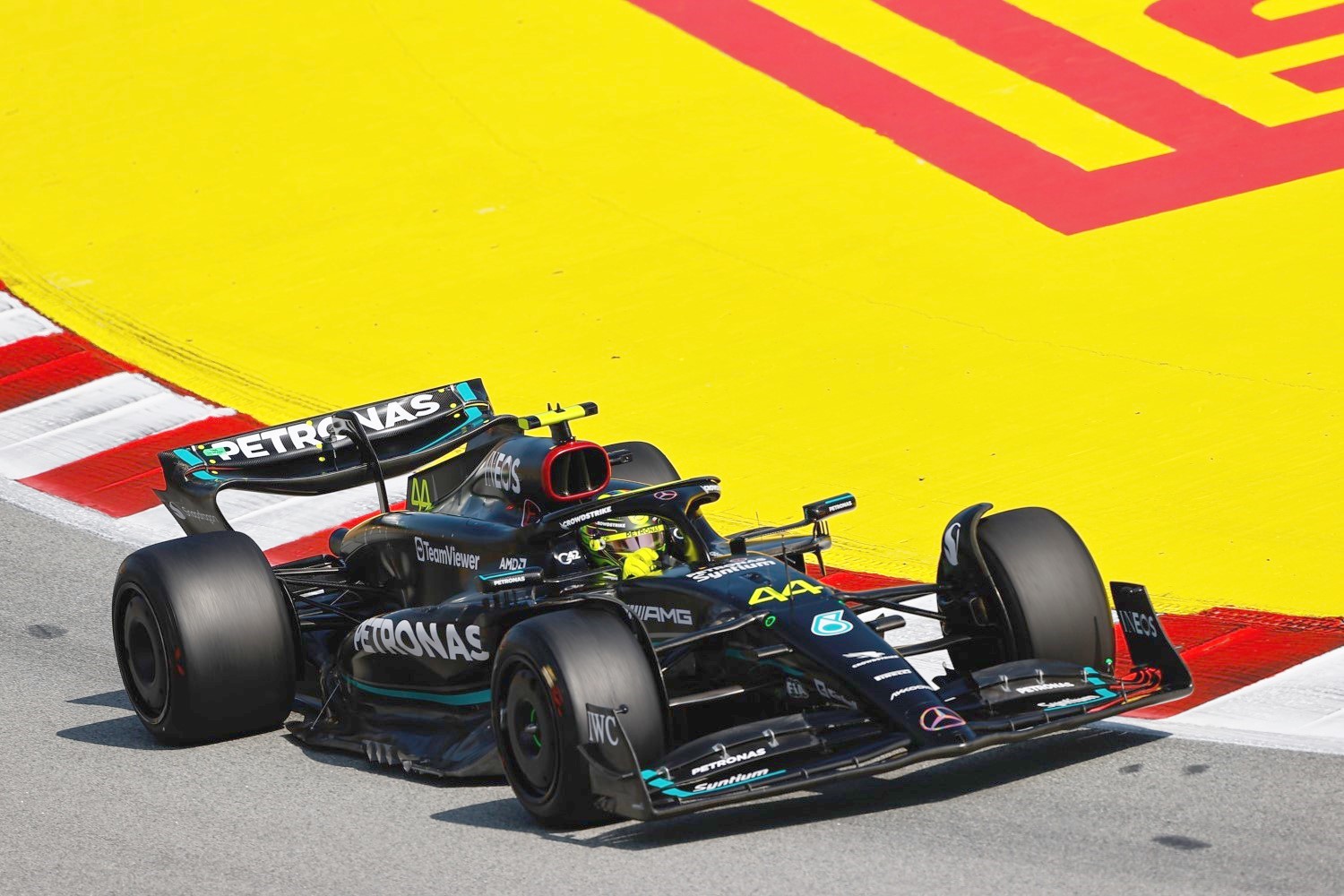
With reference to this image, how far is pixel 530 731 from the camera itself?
702cm

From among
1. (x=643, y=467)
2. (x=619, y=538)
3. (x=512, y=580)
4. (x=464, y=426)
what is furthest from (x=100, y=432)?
(x=512, y=580)

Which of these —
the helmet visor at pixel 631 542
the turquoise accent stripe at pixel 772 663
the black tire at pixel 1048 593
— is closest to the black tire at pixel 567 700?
the turquoise accent stripe at pixel 772 663

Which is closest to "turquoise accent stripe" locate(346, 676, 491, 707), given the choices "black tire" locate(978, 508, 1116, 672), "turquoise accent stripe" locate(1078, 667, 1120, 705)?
"black tire" locate(978, 508, 1116, 672)

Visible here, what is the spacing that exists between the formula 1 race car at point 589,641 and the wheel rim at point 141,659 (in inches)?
0.5

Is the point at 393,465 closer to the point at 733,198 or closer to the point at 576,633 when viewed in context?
the point at 576,633

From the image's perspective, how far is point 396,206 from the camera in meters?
16.7

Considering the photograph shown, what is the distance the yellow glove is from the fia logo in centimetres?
99

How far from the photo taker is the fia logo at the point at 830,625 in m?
6.91

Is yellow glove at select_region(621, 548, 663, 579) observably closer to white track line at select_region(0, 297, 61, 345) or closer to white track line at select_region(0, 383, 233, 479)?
white track line at select_region(0, 383, 233, 479)

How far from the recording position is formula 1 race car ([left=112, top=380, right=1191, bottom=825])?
6.62 metres

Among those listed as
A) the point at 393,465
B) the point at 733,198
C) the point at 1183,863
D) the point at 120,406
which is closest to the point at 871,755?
the point at 1183,863

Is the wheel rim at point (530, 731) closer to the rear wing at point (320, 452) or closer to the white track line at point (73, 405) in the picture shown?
the rear wing at point (320, 452)

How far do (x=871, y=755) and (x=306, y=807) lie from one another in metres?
2.40

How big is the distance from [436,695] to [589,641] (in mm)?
1440
